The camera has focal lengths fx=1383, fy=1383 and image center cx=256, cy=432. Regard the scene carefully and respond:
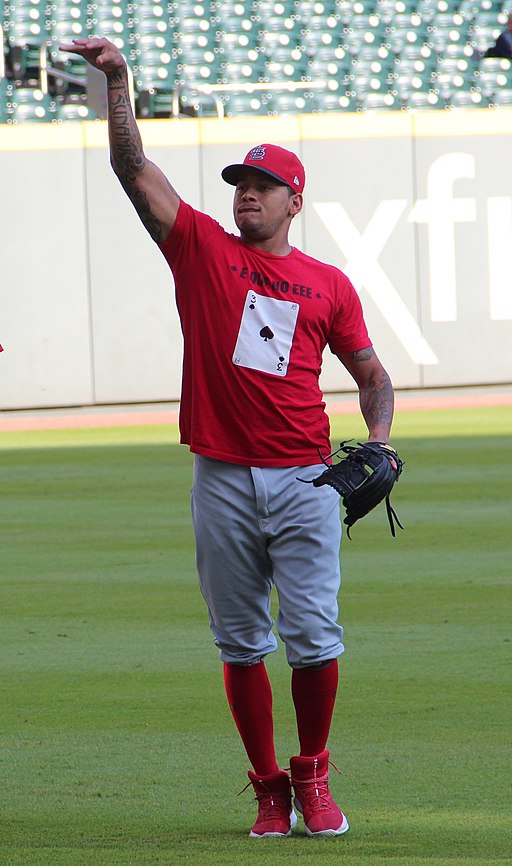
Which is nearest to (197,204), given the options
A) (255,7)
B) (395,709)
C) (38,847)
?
(255,7)

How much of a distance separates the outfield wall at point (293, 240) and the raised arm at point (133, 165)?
15341mm

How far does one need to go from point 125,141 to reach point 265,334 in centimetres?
64

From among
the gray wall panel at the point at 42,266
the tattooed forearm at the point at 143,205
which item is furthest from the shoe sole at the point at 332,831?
the gray wall panel at the point at 42,266

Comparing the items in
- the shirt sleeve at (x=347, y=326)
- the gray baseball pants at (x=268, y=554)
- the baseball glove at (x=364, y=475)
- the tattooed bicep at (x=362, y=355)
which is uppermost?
the shirt sleeve at (x=347, y=326)

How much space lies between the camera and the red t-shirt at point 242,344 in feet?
12.4

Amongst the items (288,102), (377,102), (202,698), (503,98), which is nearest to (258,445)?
(202,698)

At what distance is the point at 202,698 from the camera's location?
5.41 metres

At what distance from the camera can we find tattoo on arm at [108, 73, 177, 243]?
12.1ft

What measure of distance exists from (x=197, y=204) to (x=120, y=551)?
37.3 feet

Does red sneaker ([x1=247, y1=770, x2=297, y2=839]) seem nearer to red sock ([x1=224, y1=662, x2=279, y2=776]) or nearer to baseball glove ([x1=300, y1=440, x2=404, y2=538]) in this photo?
red sock ([x1=224, y1=662, x2=279, y2=776])

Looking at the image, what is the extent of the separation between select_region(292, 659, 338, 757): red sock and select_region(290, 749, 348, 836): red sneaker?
1.5 inches

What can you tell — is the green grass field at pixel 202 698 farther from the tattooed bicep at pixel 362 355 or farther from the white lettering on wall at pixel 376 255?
the white lettering on wall at pixel 376 255

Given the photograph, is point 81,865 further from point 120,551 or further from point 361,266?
point 361,266

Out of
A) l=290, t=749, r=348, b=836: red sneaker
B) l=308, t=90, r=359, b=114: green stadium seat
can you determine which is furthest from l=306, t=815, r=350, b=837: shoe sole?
l=308, t=90, r=359, b=114: green stadium seat
